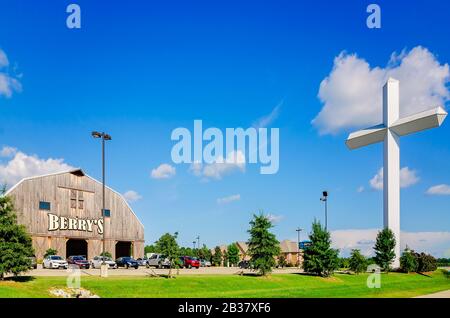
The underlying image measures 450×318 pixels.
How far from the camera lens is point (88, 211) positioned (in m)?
67.7

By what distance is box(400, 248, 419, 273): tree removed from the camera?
55.0 meters

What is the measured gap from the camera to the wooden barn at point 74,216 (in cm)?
6069

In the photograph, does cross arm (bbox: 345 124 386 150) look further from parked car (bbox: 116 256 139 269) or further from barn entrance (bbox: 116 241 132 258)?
barn entrance (bbox: 116 241 132 258)

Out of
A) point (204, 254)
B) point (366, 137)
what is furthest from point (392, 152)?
point (204, 254)

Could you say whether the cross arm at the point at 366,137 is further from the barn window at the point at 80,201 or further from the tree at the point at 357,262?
the barn window at the point at 80,201

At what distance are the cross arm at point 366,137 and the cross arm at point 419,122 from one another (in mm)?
1658

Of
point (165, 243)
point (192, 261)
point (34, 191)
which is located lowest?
point (192, 261)

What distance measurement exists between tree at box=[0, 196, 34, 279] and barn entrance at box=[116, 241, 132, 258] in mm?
46080

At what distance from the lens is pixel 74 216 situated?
6569 cm

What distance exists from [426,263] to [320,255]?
22.2 metres

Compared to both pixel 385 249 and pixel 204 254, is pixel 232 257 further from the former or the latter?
pixel 385 249
